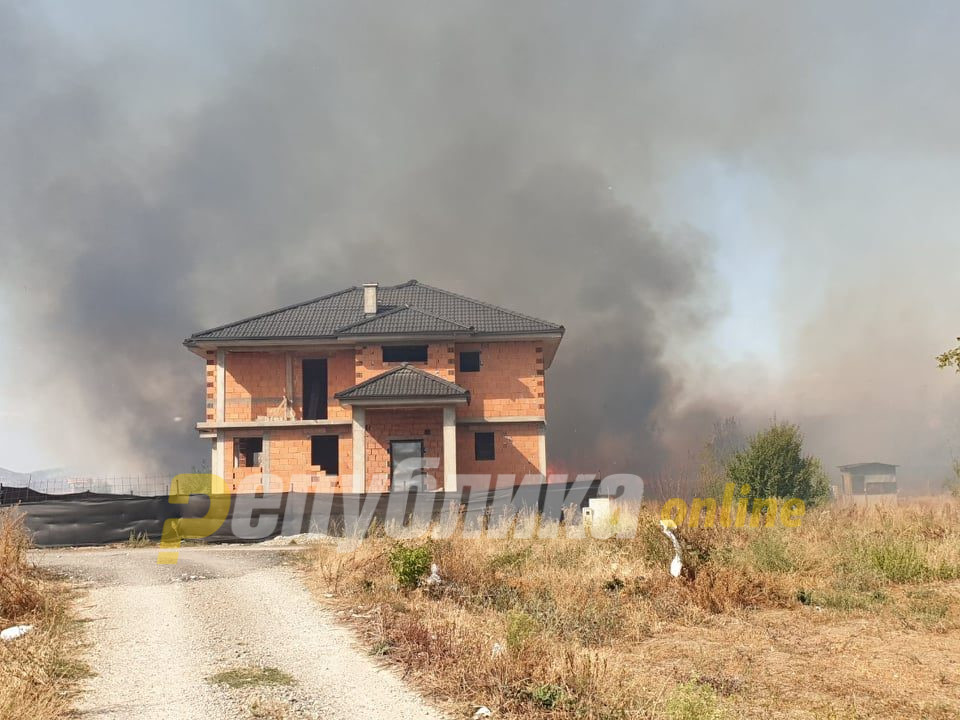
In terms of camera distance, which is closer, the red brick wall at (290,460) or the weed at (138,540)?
the weed at (138,540)

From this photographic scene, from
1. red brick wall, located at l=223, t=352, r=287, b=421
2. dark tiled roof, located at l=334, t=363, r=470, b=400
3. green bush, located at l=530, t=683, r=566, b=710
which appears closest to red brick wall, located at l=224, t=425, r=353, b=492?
red brick wall, located at l=223, t=352, r=287, b=421

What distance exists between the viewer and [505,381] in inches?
1221

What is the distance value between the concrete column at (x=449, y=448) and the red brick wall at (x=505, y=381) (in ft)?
9.07

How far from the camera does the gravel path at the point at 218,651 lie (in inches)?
272

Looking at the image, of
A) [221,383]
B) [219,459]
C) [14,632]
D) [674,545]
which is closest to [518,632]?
[674,545]

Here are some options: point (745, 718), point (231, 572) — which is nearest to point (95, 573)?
point (231, 572)

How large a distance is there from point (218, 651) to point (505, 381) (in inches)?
893

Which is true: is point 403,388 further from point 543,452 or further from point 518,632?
point 518,632

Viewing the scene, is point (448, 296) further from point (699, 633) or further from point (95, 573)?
point (699, 633)

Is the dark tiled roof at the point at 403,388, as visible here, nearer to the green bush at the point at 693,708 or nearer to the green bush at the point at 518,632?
the green bush at the point at 518,632

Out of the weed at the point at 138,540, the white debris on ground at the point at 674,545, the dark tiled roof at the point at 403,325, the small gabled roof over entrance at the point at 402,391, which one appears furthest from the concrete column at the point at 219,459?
the white debris on ground at the point at 674,545

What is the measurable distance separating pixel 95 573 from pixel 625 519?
35.6 feet

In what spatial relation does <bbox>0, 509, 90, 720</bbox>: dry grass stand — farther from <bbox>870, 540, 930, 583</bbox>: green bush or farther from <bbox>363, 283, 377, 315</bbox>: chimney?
<bbox>363, 283, 377, 315</bbox>: chimney

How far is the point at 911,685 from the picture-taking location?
7859 mm
